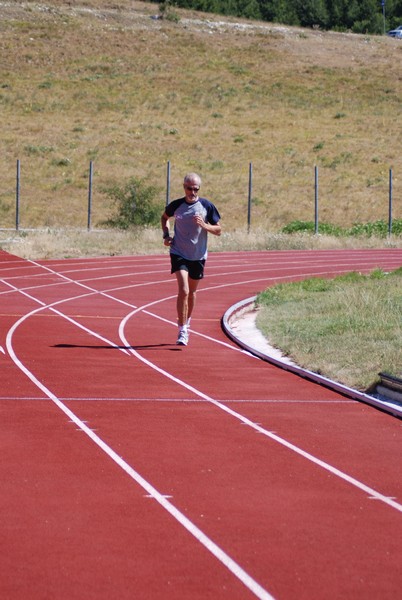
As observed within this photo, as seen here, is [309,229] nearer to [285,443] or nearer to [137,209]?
[137,209]

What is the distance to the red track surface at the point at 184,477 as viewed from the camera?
5555 millimetres

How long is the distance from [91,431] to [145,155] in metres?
48.4

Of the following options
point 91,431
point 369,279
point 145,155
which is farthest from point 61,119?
point 91,431

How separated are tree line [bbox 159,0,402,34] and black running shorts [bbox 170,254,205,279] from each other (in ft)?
273

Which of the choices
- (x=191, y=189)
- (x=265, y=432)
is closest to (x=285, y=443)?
(x=265, y=432)

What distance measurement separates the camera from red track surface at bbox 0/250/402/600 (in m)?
5.55

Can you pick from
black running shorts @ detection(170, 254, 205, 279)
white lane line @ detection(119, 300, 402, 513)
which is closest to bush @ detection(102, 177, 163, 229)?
black running shorts @ detection(170, 254, 205, 279)

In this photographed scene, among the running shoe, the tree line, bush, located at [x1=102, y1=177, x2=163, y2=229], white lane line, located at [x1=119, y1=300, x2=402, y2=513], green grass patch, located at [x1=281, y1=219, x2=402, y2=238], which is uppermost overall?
the tree line

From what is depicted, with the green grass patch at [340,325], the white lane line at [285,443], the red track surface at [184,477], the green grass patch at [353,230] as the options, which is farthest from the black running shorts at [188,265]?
the green grass patch at [353,230]

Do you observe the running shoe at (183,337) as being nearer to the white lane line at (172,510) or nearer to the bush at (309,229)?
the white lane line at (172,510)

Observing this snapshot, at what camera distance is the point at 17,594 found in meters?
5.18

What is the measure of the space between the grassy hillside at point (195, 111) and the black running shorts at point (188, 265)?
28342 mm

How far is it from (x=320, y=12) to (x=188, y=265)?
8962cm

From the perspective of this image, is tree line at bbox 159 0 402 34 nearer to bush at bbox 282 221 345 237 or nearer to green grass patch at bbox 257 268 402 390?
bush at bbox 282 221 345 237
